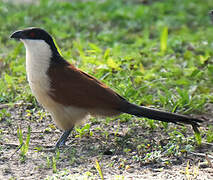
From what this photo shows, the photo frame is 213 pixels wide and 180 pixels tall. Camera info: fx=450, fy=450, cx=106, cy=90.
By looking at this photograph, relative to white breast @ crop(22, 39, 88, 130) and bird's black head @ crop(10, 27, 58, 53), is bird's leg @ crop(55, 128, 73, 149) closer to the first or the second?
white breast @ crop(22, 39, 88, 130)

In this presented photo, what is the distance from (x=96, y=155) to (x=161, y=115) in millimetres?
685

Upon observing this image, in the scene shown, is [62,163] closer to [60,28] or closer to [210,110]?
[210,110]

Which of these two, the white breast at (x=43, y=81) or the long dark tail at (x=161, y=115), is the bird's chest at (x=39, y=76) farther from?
the long dark tail at (x=161, y=115)

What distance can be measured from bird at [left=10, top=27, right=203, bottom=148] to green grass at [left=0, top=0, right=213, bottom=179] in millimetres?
264

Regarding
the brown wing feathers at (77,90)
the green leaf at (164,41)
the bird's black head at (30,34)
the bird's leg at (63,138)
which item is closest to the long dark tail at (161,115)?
the brown wing feathers at (77,90)

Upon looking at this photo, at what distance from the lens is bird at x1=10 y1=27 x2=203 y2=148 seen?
3.87m

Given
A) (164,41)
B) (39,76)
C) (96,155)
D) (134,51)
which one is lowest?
(96,155)

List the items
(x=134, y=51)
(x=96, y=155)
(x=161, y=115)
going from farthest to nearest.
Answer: (x=134, y=51) → (x=161, y=115) → (x=96, y=155)

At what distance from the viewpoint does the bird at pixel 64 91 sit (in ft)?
12.7

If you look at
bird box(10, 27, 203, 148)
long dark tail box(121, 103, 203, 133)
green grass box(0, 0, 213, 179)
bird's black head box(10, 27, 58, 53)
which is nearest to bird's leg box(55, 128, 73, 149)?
bird box(10, 27, 203, 148)

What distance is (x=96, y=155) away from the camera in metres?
3.84

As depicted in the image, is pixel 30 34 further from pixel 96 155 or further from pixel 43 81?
pixel 96 155

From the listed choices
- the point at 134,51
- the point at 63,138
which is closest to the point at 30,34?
the point at 63,138

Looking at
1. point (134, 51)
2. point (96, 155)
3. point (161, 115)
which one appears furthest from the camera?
point (134, 51)
